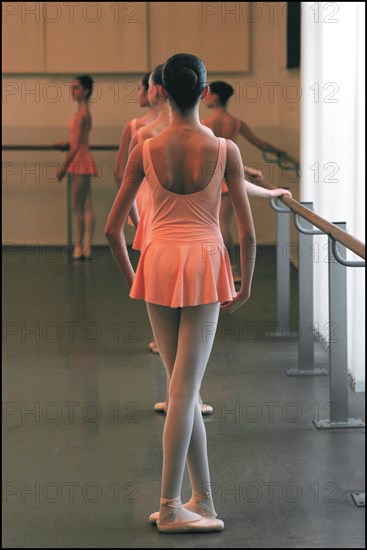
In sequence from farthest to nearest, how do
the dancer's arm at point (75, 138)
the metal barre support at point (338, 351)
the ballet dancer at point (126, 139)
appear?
the dancer's arm at point (75, 138) → the ballet dancer at point (126, 139) → the metal barre support at point (338, 351)

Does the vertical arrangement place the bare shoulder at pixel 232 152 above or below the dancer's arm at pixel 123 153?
below

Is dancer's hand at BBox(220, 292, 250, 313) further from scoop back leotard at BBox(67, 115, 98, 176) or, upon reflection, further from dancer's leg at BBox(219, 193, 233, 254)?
scoop back leotard at BBox(67, 115, 98, 176)

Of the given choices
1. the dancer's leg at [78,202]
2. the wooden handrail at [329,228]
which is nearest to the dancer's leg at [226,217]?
the dancer's leg at [78,202]

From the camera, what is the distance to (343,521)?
11.0ft

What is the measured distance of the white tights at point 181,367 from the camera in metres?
3.18

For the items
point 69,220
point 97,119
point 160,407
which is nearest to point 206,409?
point 160,407

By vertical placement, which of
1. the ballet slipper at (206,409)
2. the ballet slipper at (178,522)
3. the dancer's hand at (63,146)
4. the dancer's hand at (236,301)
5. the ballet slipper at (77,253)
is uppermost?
the dancer's hand at (63,146)

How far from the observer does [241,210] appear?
10.4 ft

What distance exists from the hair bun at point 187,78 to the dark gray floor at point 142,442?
1.42 meters

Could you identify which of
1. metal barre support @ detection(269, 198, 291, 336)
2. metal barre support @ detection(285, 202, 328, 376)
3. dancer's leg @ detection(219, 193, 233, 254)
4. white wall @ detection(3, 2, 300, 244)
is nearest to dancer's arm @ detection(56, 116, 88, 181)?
white wall @ detection(3, 2, 300, 244)

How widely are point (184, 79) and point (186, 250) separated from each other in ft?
1.70

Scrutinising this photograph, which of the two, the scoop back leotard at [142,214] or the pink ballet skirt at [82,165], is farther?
the pink ballet skirt at [82,165]

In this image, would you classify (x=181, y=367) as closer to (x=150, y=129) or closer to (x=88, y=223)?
(x=150, y=129)

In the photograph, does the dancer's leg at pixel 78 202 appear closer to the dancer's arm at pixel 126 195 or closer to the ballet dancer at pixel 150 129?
the ballet dancer at pixel 150 129
